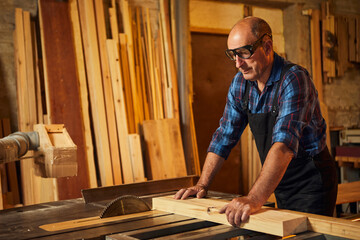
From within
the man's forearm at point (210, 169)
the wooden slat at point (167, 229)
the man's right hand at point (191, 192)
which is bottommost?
the wooden slat at point (167, 229)

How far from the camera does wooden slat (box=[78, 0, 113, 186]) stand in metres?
4.64

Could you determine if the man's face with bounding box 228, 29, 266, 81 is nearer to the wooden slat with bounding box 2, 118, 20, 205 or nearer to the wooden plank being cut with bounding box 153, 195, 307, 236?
the wooden plank being cut with bounding box 153, 195, 307, 236

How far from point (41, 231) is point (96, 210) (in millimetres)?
508


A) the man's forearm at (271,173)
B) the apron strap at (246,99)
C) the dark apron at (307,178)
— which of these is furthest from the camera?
the apron strap at (246,99)

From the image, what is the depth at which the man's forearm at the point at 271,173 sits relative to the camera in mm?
2074

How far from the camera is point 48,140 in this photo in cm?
268

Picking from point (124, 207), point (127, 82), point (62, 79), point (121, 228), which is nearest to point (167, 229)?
point (121, 228)

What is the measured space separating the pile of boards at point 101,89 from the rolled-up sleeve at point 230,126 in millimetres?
2050

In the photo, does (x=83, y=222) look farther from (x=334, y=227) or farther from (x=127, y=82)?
(x=127, y=82)

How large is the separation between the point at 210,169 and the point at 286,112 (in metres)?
0.66

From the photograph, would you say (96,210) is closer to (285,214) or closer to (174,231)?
(174,231)

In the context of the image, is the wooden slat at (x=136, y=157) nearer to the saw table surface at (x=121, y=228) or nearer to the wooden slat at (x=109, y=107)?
the wooden slat at (x=109, y=107)

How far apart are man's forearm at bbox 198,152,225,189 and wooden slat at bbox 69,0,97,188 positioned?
2146mm

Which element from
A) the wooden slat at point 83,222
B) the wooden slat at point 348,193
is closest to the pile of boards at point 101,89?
the wooden slat at point 348,193
